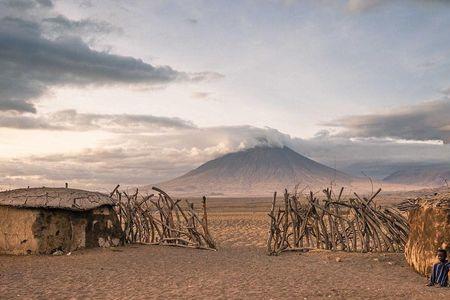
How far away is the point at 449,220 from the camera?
8.02m

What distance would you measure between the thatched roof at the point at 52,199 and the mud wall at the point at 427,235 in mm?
6864

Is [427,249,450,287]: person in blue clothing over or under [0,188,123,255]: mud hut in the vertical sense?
under

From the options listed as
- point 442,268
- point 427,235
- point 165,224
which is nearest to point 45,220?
point 165,224

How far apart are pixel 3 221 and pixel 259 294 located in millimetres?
6604

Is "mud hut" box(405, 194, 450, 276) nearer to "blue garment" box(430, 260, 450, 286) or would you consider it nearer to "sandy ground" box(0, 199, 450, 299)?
"sandy ground" box(0, 199, 450, 299)

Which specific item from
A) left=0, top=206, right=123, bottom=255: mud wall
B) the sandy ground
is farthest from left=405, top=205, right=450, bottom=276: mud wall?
left=0, top=206, right=123, bottom=255: mud wall

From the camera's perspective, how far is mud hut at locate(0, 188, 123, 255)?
1070 cm

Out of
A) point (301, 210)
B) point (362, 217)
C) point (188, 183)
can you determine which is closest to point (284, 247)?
point (301, 210)

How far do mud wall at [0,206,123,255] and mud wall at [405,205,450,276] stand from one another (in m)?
7.11

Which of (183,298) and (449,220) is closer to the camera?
(183,298)

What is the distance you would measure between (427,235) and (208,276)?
390 centimetres

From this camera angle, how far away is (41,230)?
1075cm

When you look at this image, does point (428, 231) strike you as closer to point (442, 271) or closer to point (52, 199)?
point (442, 271)

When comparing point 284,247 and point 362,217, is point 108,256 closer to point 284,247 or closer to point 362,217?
A: point 284,247
